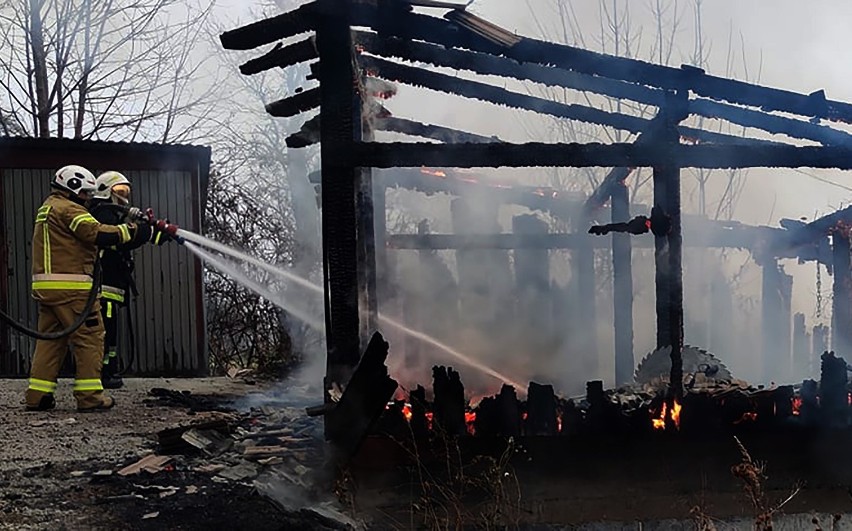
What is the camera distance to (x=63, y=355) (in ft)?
24.3

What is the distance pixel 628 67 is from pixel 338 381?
10.7 feet

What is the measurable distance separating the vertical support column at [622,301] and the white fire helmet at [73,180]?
6075mm

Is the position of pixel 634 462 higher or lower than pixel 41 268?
lower

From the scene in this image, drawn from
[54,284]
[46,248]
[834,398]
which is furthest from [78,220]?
[834,398]

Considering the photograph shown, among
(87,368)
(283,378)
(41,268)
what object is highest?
(41,268)

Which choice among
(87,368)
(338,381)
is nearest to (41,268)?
(87,368)

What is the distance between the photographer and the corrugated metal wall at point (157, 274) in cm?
1116

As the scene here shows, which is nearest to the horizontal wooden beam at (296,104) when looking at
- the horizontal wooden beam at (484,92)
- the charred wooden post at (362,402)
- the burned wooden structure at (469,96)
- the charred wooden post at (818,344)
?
the burned wooden structure at (469,96)

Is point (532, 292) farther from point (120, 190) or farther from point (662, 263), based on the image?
point (120, 190)

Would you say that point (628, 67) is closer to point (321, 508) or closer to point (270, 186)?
point (321, 508)

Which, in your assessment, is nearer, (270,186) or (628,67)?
(628,67)

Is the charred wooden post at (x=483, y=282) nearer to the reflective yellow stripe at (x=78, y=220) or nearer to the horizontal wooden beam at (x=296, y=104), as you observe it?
the horizontal wooden beam at (x=296, y=104)

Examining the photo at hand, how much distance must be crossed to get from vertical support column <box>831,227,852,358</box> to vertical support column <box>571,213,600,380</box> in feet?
10.8

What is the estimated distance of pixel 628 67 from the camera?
6199 millimetres
